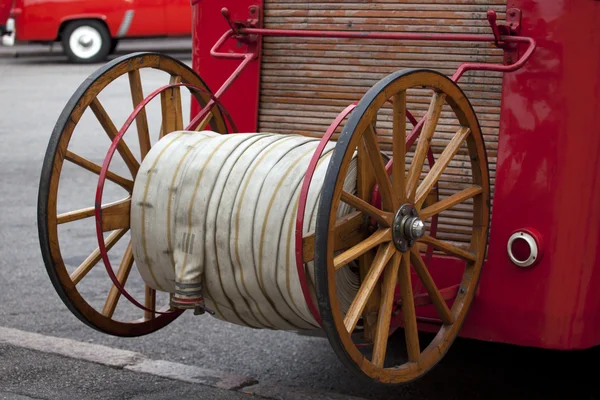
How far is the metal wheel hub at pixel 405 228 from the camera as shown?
315 centimetres

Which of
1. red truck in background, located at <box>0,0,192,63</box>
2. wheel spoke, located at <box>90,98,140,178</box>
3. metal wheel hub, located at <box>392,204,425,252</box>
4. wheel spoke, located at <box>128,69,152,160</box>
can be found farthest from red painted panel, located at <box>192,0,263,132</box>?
red truck in background, located at <box>0,0,192,63</box>

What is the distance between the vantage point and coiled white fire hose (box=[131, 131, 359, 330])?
3.25 meters

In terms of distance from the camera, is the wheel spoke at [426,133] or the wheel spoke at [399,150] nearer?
the wheel spoke at [399,150]

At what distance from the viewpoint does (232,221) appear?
3299mm

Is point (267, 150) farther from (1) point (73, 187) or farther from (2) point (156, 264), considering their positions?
(1) point (73, 187)

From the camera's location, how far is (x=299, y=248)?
2.95 m

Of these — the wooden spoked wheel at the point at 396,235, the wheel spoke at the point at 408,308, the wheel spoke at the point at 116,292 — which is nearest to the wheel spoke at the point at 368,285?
the wooden spoked wheel at the point at 396,235

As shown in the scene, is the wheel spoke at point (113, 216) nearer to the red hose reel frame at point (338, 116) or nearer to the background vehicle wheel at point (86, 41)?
the red hose reel frame at point (338, 116)

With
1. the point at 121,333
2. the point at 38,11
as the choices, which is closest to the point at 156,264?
the point at 121,333

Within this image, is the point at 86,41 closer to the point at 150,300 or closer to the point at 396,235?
the point at 150,300

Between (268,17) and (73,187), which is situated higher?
(268,17)

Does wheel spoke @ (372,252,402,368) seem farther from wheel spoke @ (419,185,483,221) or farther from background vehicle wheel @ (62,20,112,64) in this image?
background vehicle wheel @ (62,20,112,64)

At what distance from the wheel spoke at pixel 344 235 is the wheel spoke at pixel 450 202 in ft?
0.70

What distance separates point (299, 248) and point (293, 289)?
0.34 meters
